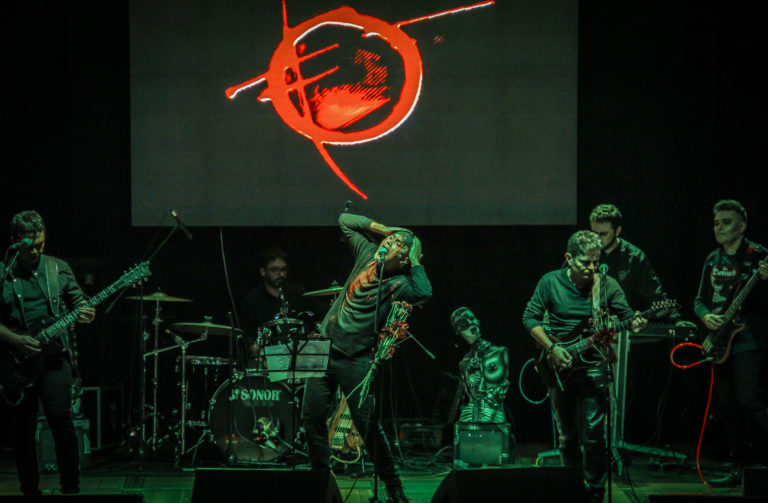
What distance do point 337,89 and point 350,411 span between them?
370 centimetres

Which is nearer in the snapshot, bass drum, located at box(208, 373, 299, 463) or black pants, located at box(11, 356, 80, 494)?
black pants, located at box(11, 356, 80, 494)

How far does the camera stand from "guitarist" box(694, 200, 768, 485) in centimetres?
636

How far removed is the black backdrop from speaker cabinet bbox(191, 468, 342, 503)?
14.4 feet

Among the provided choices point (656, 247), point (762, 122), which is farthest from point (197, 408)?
point (762, 122)

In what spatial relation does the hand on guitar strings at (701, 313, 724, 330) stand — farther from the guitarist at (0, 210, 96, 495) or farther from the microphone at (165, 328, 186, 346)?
the guitarist at (0, 210, 96, 495)

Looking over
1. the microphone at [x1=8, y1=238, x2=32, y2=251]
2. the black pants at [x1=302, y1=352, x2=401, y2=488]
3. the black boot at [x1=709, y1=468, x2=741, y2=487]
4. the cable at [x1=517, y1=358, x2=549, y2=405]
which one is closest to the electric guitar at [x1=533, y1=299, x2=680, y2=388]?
the black pants at [x1=302, y1=352, x2=401, y2=488]

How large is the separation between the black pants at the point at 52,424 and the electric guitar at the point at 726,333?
453cm

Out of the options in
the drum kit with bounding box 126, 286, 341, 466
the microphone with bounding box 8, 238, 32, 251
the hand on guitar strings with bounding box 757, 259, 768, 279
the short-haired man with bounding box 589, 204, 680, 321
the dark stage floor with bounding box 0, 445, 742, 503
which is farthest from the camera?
the drum kit with bounding box 126, 286, 341, 466

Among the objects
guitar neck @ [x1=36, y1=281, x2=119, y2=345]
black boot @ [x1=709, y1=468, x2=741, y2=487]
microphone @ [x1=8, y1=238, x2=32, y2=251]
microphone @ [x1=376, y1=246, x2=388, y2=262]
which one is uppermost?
microphone @ [x1=8, y1=238, x2=32, y2=251]

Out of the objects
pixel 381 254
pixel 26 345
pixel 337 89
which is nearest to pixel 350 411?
pixel 381 254

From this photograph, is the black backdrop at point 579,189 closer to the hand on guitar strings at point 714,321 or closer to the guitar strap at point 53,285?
the hand on guitar strings at point 714,321

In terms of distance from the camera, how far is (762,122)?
333 inches

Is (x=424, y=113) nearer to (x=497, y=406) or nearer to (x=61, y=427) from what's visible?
(x=497, y=406)

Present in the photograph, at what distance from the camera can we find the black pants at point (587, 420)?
5.54m
